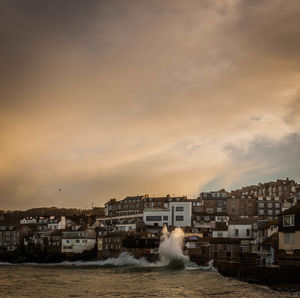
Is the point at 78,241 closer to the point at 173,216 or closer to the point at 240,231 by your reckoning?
the point at 173,216

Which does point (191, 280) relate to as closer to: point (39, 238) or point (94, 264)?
point (94, 264)

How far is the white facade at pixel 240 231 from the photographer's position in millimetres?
102188

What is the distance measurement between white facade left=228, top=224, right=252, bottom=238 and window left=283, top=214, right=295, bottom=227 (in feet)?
146

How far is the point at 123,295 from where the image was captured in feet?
169

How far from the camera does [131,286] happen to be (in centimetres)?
5931

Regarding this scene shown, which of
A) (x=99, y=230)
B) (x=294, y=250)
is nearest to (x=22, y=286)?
(x=294, y=250)

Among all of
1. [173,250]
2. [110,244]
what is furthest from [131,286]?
[110,244]

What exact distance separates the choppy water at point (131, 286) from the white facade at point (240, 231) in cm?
3012

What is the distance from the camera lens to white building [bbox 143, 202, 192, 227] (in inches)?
4798

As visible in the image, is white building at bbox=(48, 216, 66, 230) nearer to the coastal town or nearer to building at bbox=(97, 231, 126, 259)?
the coastal town

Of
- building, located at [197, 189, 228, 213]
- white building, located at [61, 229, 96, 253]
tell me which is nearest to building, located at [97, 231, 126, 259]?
white building, located at [61, 229, 96, 253]

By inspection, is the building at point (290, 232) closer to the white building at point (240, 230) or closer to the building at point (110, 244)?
the white building at point (240, 230)

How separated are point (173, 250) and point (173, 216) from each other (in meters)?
30.2

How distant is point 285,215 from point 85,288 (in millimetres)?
26670
